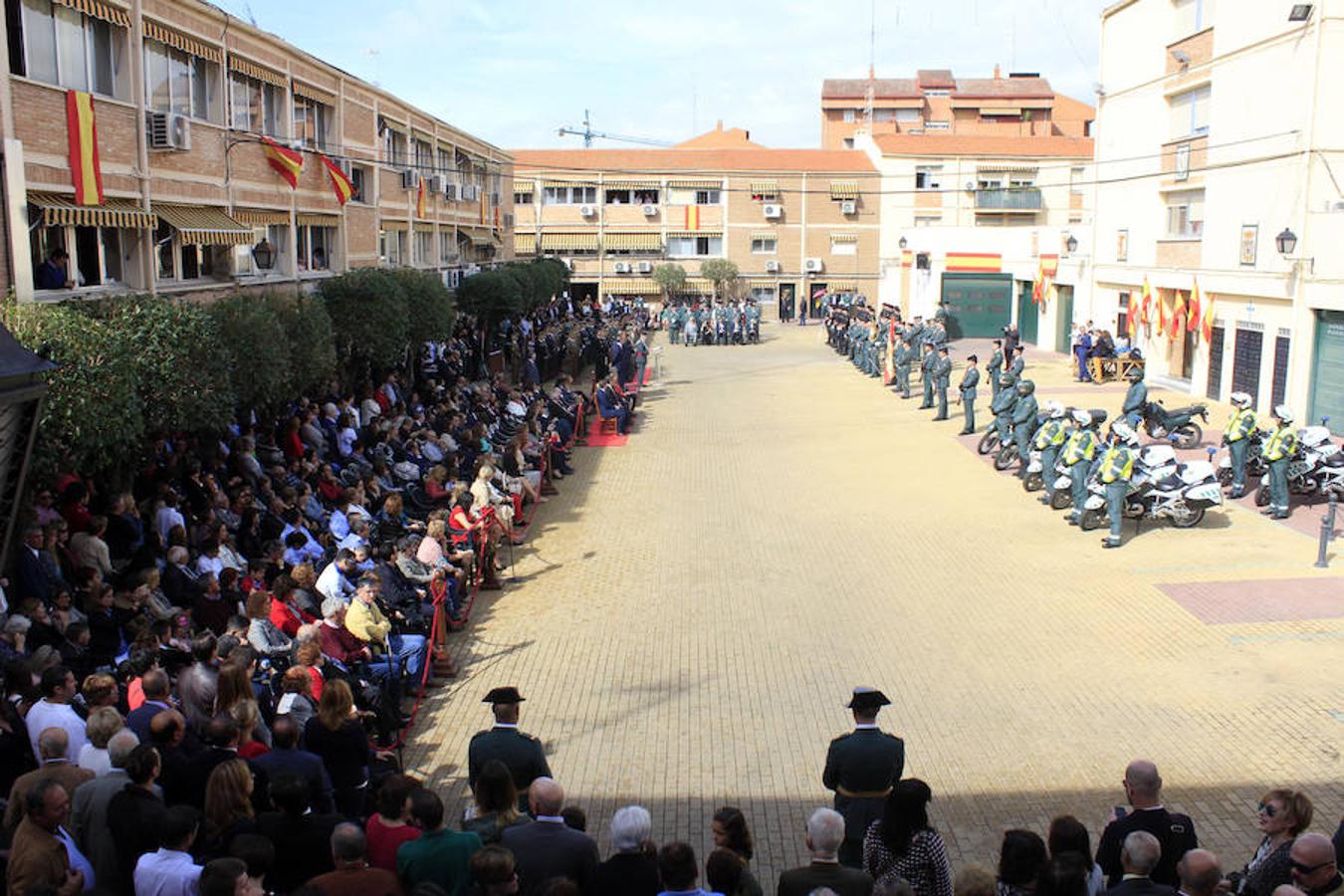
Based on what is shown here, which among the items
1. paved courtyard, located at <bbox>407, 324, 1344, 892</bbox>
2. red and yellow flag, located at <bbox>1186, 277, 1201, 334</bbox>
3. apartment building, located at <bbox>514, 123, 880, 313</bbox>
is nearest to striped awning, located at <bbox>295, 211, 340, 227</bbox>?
paved courtyard, located at <bbox>407, 324, 1344, 892</bbox>

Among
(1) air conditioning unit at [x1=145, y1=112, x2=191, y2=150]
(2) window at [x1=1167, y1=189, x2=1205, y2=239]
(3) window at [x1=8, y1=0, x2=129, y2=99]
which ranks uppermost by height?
(3) window at [x1=8, y1=0, x2=129, y2=99]

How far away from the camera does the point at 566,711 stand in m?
10.2

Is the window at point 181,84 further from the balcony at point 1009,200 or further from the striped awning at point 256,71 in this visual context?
the balcony at point 1009,200

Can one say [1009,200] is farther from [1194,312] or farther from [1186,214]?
[1194,312]

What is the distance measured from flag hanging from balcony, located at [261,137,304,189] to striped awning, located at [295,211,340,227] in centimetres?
143

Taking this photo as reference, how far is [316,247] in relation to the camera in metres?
25.0

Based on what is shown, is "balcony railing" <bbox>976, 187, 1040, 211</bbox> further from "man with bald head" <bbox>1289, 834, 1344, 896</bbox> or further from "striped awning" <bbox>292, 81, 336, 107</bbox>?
"man with bald head" <bbox>1289, 834, 1344, 896</bbox>

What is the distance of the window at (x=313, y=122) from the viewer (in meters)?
23.8

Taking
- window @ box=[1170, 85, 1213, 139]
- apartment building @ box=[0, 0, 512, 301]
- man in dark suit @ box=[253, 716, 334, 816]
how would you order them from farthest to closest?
window @ box=[1170, 85, 1213, 139] → apartment building @ box=[0, 0, 512, 301] → man in dark suit @ box=[253, 716, 334, 816]

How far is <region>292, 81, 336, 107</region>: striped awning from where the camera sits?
23281mm

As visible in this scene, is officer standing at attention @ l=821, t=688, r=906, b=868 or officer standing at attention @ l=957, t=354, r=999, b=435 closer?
officer standing at attention @ l=821, t=688, r=906, b=868

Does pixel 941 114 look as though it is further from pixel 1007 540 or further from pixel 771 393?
pixel 1007 540

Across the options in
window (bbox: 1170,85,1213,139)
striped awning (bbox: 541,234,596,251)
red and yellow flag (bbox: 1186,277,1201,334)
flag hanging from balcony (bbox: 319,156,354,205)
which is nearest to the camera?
flag hanging from balcony (bbox: 319,156,354,205)

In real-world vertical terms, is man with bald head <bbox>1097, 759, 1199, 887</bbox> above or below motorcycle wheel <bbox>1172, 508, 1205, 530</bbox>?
above
